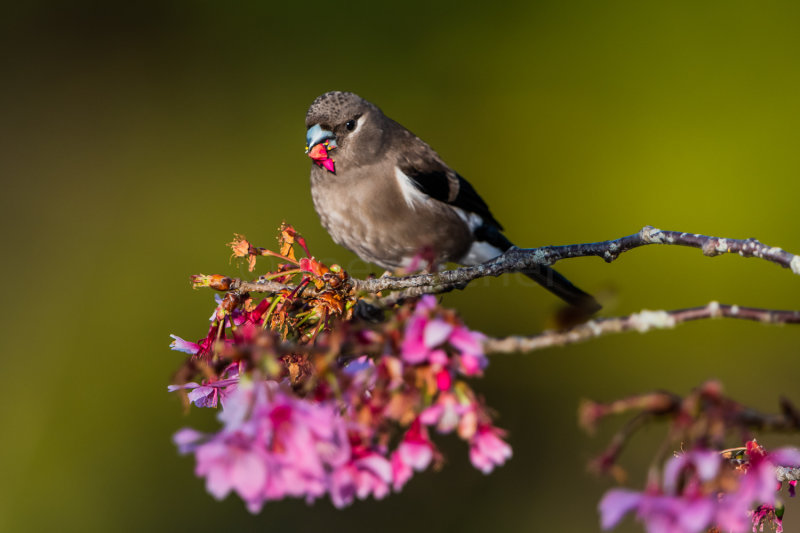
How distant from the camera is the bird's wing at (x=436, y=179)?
436 centimetres

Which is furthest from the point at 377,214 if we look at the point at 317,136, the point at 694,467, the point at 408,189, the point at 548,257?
the point at 694,467

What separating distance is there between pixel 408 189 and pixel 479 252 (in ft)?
2.69

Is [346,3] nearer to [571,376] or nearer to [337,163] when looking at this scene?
[337,163]

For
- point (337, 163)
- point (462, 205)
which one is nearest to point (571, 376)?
point (462, 205)

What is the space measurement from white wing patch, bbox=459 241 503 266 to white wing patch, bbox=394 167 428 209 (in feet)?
2.12

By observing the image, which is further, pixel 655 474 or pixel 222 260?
pixel 222 260

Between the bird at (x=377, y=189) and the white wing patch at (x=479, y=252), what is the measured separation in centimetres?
28

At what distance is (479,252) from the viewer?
4.85 meters

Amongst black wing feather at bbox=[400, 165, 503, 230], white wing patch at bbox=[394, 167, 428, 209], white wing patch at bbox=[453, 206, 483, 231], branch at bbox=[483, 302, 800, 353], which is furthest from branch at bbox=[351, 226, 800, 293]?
white wing patch at bbox=[453, 206, 483, 231]

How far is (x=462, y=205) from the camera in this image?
4578 mm

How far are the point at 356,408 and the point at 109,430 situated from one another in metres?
4.64

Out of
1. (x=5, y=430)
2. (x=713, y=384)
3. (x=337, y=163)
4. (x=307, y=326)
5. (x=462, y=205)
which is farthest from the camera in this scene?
(x=5, y=430)

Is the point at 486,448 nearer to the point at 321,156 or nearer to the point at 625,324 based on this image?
the point at 625,324

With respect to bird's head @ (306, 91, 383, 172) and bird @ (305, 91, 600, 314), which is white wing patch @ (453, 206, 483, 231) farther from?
bird's head @ (306, 91, 383, 172)
